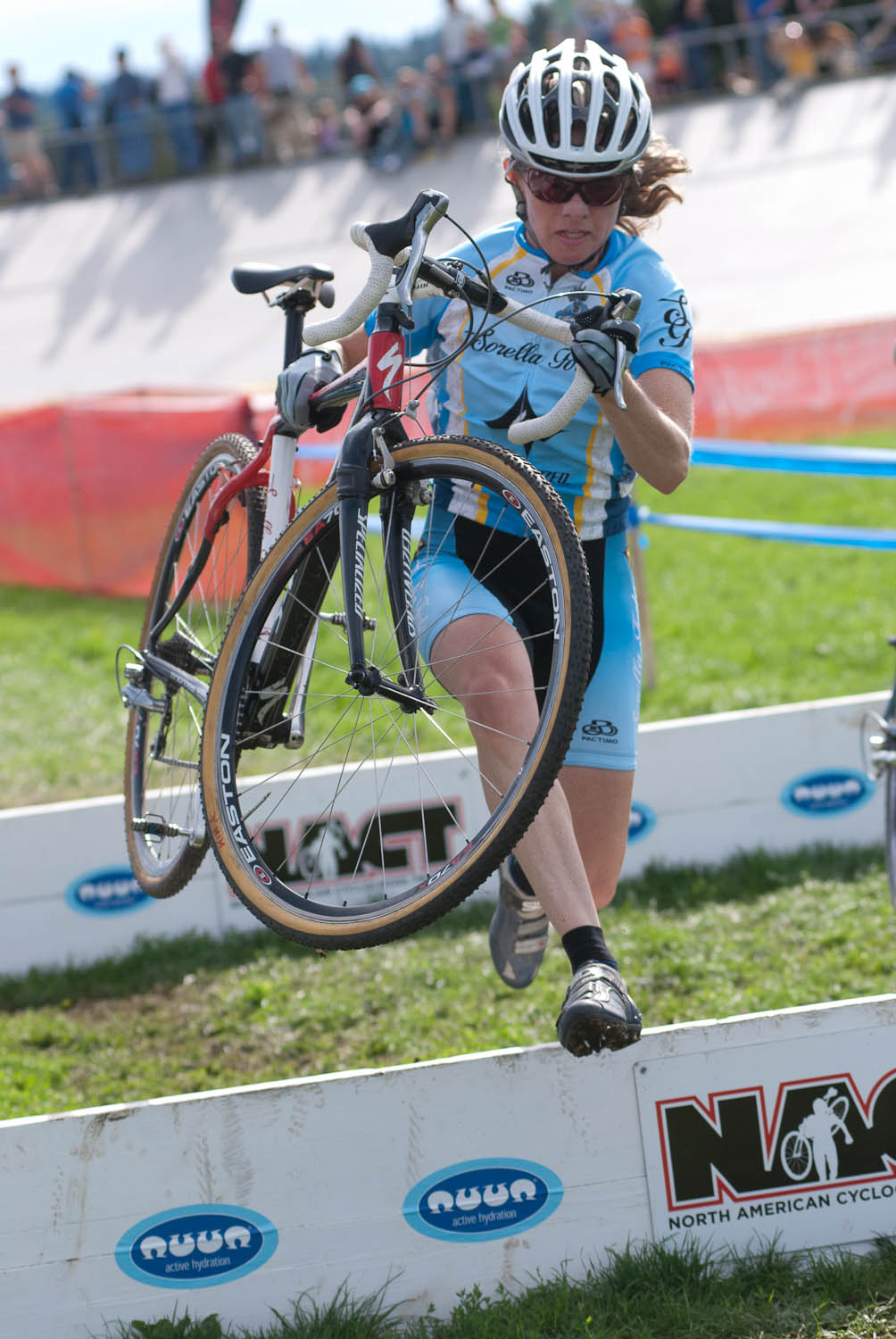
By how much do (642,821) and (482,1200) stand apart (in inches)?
119

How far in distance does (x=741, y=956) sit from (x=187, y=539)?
2.75m

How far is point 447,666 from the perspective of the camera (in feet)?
11.0

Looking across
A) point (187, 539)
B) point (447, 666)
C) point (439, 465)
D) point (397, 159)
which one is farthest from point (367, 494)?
point (397, 159)

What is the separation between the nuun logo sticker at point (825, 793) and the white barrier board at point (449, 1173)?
2.94 m

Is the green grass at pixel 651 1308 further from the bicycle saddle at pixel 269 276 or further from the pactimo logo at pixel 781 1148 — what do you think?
the bicycle saddle at pixel 269 276

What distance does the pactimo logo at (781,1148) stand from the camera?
12.6ft

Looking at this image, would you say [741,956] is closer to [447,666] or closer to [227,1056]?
[227,1056]

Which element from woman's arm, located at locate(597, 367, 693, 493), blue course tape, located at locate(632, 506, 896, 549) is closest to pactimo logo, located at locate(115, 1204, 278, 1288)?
woman's arm, located at locate(597, 367, 693, 493)

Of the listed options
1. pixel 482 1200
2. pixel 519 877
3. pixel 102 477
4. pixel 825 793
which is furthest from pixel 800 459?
pixel 102 477

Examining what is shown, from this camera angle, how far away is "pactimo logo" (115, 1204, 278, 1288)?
146 inches

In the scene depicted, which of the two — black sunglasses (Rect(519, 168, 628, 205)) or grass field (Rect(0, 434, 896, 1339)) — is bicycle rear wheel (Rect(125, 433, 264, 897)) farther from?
grass field (Rect(0, 434, 896, 1339))

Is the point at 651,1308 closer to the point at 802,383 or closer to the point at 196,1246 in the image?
the point at 196,1246

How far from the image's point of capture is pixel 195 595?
4.18 meters

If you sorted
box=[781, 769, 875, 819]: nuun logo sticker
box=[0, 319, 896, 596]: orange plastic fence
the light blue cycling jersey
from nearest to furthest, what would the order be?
the light blue cycling jersey, box=[781, 769, 875, 819]: nuun logo sticker, box=[0, 319, 896, 596]: orange plastic fence
